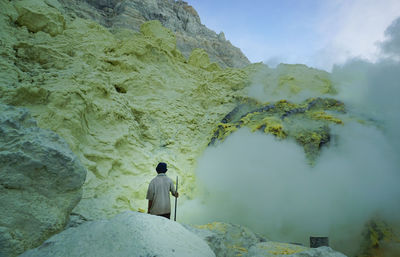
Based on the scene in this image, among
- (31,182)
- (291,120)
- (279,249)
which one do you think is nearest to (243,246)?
(279,249)

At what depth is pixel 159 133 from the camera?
5.57m

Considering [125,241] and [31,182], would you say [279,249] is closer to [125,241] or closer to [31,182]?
[125,241]

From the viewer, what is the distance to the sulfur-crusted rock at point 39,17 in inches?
211

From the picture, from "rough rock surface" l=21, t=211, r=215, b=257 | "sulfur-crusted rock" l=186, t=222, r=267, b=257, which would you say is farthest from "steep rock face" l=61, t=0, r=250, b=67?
"rough rock surface" l=21, t=211, r=215, b=257

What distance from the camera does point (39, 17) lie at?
5.56 metres

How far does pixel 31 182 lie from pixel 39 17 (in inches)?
218

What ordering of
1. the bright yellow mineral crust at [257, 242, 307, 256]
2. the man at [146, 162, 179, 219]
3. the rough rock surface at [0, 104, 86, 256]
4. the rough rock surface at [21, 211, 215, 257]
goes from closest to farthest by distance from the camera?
the rough rock surface at [21, 211, 215, 257], the rough rock surface at [0, 104, 86, 256], the bright yellow mineral crust at [257, 242, 307, 256], the man at [146, 162, 179, 219]

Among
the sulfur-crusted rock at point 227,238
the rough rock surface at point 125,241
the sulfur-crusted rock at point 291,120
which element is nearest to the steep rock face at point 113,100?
the sulfur-crusted rock at point 291,120

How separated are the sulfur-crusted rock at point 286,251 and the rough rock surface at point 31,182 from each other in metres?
1.81

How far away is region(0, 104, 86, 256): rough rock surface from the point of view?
→ 5.11 feet

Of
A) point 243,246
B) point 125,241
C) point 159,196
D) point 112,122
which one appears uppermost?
point 112,122

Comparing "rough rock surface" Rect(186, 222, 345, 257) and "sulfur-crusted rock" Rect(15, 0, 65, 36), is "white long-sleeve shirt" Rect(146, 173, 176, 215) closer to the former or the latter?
"rough rock surface" Rect(186, 222, 345, 257)

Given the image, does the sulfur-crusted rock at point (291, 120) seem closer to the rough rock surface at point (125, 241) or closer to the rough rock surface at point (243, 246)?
the rough rock surface at point (243, 246)

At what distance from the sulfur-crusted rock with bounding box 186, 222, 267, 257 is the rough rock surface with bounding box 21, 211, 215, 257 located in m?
0.39
